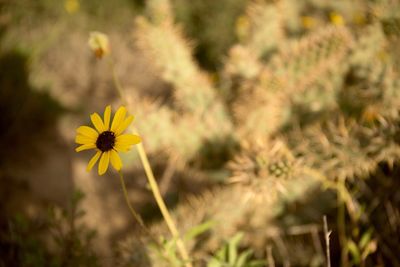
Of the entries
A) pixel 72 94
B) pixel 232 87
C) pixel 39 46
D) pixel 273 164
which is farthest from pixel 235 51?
pixel 39 46

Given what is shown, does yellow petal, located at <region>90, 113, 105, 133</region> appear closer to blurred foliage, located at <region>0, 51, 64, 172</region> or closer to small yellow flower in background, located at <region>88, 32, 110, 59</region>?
small yellow flower in background, located at <region>88, 32, 110, 59</region>

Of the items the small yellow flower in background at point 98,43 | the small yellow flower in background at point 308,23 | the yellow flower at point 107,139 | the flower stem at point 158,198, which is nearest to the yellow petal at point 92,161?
the yellow flower at point 107,139

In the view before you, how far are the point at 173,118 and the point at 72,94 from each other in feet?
5.13

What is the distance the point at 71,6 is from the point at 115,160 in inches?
122

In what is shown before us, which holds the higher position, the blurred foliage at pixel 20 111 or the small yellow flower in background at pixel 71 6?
the small yellow flower in background at pixel 71 6

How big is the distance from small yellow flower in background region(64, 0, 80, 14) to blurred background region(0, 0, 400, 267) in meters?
0.38

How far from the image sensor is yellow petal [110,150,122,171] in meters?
1.03

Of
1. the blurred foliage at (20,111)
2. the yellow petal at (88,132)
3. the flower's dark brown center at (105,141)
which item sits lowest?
the flower's dark brown center at (105,141)

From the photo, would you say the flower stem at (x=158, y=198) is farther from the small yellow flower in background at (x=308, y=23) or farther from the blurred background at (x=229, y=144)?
the small yellow flower in background at (x=308, y=23)

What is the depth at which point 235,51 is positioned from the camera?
2.20 meters

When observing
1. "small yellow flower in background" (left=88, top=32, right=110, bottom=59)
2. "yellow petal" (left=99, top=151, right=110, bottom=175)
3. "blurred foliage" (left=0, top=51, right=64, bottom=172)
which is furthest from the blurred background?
"small yellow flower in background" (left=88, top=32, right=110, bottom=59)

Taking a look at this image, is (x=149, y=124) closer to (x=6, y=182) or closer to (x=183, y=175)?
(x=183, y=175)

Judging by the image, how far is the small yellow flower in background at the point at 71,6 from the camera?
3639 mm

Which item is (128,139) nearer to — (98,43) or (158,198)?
(158,198)
